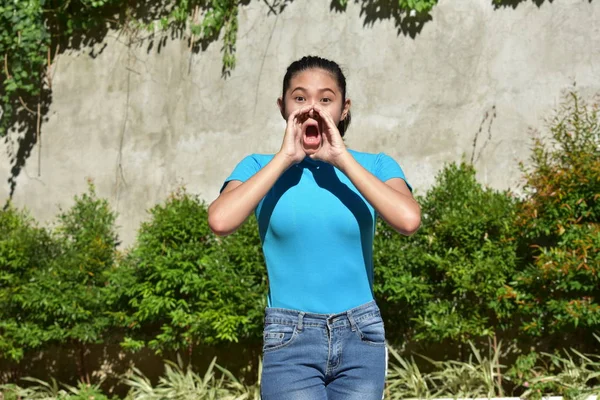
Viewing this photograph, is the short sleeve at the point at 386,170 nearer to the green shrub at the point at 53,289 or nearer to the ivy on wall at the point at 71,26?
the green shrub at the point at 53,289

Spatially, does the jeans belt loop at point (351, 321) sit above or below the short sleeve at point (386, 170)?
below

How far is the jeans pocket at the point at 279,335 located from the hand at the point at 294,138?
42 centimetres

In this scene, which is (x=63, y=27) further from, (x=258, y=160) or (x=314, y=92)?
(x=314, y=92)

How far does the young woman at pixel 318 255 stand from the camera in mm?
1876

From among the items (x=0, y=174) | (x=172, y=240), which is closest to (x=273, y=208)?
(x=172, y=240)

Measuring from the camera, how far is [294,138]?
195 centimetres

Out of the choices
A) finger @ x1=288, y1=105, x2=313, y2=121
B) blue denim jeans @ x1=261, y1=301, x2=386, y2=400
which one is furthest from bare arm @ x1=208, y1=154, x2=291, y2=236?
blue denim jeans @ x1=261, y1=301, x2=386, y2=400

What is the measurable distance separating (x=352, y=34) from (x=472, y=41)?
880mm

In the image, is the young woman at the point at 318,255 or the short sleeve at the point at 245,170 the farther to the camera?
the short sleeve at the point at 245,170

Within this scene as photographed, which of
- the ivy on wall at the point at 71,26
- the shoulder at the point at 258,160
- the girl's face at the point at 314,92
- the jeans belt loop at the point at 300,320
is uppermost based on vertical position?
the ivy on wall at the point at 71,26

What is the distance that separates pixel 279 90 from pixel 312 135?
12.3ft

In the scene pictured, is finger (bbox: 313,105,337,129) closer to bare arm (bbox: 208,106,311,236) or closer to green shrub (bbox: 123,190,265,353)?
bare arm (bbox: 208,106,311,236)

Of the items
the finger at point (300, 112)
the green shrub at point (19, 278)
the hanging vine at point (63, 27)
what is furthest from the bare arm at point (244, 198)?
the hanging vine at point (63, 27)

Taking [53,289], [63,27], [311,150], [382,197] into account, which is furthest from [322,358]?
[63,27]
